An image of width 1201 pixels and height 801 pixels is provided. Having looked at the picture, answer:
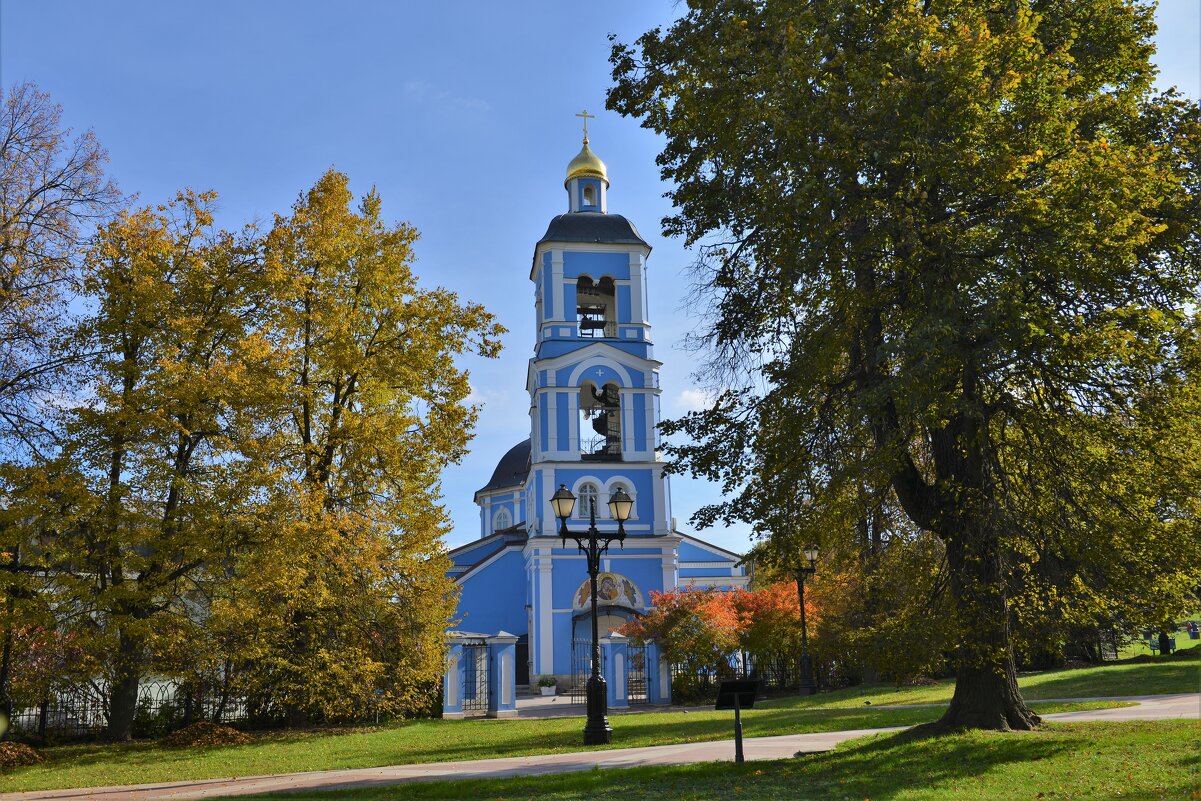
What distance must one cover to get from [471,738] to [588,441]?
67.9 ft

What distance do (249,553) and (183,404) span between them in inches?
117

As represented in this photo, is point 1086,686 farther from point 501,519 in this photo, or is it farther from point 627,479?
point 501,519

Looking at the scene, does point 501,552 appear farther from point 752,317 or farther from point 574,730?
point 752,317

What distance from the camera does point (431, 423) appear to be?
2003 centimetres

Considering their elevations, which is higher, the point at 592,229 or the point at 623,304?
the point at 592,229

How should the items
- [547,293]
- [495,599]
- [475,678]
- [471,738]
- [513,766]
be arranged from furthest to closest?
[495,599] < [547,293] < [475,678] < [471,738] < [513,766]

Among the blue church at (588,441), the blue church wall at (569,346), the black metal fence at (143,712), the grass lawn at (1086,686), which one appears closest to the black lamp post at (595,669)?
the grass lawn at (1086,686)

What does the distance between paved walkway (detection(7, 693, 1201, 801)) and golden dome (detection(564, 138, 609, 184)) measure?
96.2ft

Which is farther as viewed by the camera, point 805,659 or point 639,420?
point 639,420

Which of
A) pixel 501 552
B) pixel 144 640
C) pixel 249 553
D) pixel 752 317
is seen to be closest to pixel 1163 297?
pixel 752 317

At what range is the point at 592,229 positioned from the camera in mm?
37438

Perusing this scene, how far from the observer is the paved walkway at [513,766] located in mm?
11594

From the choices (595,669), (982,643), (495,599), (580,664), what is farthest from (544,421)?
(982,643)

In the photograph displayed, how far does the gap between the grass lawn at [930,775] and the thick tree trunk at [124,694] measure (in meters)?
8.17
